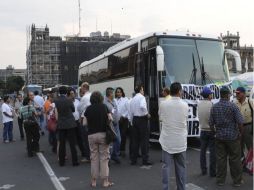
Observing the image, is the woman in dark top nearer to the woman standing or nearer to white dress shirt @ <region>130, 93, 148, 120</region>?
white dress shirt @ <region>130, 93, 148, 120</region>

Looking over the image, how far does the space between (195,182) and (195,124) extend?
4293 millimetres

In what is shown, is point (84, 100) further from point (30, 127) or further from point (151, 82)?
point (151, 82)

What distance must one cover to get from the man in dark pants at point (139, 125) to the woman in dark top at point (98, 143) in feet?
6.19

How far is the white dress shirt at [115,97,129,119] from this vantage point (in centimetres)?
1103

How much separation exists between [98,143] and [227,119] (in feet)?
7.97

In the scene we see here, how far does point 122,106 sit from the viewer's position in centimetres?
1107

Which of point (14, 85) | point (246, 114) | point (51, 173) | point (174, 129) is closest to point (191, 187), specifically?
point (174, 129)

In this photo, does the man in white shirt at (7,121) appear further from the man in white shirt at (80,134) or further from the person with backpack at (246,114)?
the person with backpack at (246,114)

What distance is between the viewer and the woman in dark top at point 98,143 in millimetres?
7926

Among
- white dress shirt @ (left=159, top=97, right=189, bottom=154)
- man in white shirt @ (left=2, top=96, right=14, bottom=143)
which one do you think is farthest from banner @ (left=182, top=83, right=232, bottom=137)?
man in white shirt @ (left=2, top=96, right=14, bottom=143)

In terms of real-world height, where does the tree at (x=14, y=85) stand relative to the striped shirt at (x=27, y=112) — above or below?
above

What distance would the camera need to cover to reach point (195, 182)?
7.87 m

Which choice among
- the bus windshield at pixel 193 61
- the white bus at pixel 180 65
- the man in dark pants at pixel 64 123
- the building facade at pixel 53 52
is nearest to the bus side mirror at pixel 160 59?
the white bus at pixel 180 65

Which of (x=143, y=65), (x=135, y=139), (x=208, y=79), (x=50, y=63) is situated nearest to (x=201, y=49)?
(x=208, y=79)
